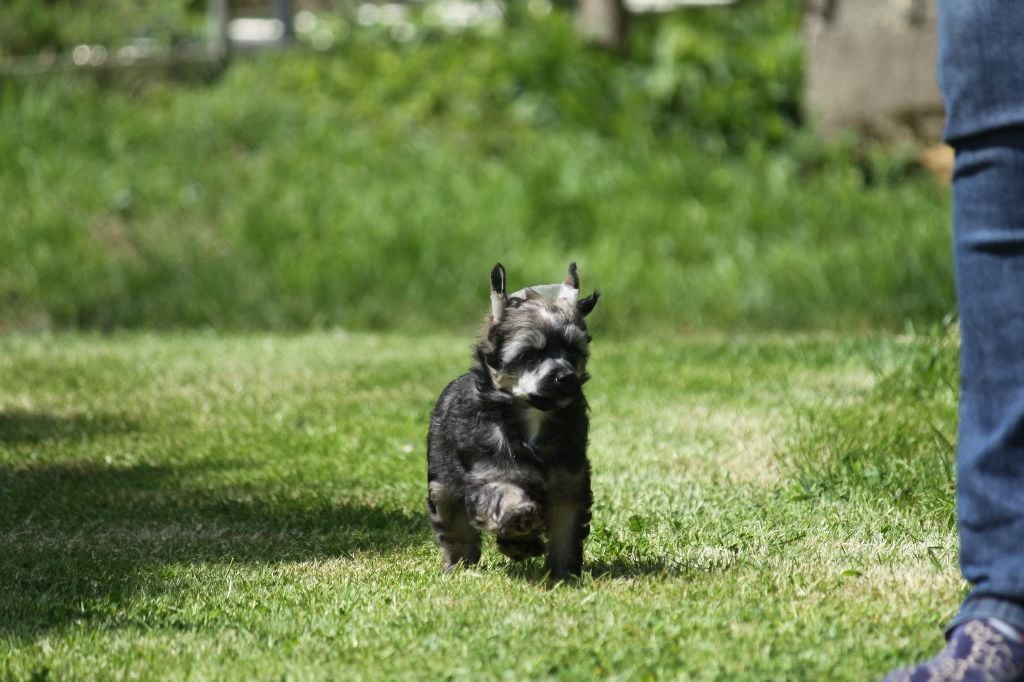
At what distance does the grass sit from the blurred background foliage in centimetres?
233

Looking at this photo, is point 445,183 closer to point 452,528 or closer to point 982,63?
point 452,528

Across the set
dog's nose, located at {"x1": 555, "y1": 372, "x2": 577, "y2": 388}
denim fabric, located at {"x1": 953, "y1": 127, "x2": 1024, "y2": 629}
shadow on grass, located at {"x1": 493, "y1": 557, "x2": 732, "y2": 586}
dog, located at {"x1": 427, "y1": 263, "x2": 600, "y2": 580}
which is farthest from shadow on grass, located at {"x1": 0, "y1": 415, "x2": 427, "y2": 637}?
denim fabric, located at {"x1": 953, "y1": 127, "x2": 1024, "y2": 629}

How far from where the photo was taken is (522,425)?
13.8ft

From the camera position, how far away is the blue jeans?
3.00 m

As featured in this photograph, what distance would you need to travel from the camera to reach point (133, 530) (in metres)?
5.21

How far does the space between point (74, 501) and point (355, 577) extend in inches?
69.7

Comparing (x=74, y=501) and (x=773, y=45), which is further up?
(x=773, y=45)

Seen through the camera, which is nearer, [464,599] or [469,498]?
[464,599]

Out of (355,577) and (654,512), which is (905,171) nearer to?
(654,512)

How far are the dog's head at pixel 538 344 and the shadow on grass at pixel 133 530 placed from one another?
1.01m

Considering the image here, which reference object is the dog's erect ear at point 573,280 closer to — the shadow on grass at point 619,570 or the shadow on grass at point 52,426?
the shadow on grass at point 619,570

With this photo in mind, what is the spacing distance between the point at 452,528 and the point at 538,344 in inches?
28.5

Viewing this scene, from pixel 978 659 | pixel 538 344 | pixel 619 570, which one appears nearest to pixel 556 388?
pixel 538 344

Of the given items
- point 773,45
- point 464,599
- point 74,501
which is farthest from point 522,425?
point 773,45
